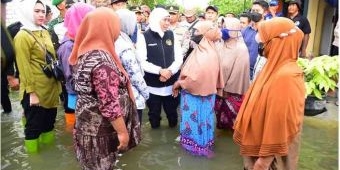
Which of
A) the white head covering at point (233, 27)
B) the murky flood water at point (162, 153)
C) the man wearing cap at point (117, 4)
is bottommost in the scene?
the murky flood water at point (162, 153)

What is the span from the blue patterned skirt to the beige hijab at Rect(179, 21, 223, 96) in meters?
0.12

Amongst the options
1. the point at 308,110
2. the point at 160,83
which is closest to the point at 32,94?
the point at 160,83

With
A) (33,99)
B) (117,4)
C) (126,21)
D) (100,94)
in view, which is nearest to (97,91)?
(100,94)

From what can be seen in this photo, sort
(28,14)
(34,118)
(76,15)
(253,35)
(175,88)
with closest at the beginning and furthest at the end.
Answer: (76,15) < (28,14) < (34,118) < (175,88) < (253,35)

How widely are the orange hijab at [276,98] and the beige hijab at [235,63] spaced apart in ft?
5.56

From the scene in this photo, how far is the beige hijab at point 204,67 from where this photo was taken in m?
3.84

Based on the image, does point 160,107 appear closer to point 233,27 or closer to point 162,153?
point 162,153

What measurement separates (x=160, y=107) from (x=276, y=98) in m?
2.59

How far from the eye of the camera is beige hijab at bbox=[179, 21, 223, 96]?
384 centimetres

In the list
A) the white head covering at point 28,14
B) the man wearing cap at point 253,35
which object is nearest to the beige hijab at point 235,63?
the man wearing cap at point 253,35

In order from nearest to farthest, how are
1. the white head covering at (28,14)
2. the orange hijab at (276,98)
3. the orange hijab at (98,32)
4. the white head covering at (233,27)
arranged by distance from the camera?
the orange hijab at (276,98) → the orange hijab at (98,32) → the white head covering at (28,14) → the white head covering at (233,27)

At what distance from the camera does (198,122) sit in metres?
4.00

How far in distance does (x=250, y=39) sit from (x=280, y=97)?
3004mm

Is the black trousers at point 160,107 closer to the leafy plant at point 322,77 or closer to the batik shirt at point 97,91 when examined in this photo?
the leafy plant at point 322,77
